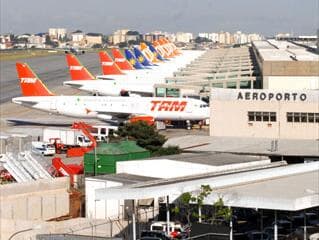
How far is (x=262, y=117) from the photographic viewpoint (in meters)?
53.0

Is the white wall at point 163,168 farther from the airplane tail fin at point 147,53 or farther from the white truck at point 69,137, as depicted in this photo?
the airplane tail fin at point 147,53

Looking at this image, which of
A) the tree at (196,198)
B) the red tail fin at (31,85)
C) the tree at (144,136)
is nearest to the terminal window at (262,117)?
the tree at (144,136)

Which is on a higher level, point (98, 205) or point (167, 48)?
point (167, 48)

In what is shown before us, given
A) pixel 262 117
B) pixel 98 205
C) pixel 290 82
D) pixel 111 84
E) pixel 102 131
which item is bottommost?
pixel 98 205

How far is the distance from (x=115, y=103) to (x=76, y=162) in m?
20.7

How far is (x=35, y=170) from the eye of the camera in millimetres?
37219

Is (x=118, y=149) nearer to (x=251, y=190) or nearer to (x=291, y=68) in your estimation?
(x=251, y=190)

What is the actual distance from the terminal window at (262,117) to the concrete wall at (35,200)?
1955 cm

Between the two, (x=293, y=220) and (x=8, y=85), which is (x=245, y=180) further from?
(x=8, y=85)

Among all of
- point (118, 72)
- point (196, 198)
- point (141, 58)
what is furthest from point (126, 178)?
point (141, 58)

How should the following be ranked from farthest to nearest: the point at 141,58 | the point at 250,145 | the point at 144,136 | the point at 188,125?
the point at 141,58 < the point at 188,125 < the point at 144,136 < the point at 250,145

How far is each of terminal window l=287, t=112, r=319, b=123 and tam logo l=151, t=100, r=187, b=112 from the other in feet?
57.8

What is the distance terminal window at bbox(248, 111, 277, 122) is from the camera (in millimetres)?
52750

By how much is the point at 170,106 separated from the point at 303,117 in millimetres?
18669
